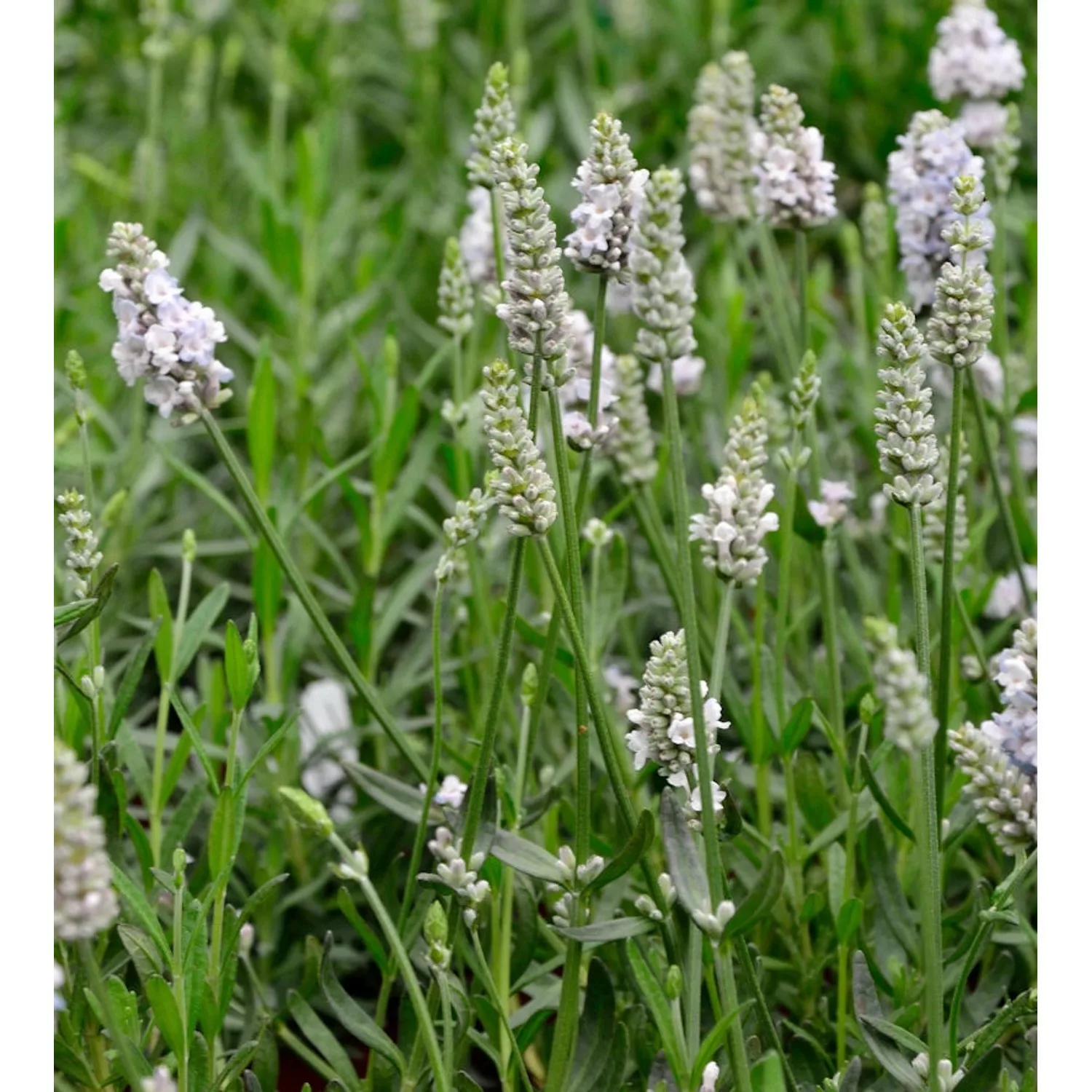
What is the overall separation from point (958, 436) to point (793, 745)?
30 centimetres

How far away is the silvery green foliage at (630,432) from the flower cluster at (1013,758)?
1.33ft

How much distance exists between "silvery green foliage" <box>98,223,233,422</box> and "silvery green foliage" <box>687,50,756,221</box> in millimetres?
630

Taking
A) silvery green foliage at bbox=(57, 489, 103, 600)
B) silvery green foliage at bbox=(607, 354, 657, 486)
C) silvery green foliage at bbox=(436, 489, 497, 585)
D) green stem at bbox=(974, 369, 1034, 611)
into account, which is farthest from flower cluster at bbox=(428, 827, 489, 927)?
green stem at bbox=(974, 369, 1034, 611)

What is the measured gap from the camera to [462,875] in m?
0.92

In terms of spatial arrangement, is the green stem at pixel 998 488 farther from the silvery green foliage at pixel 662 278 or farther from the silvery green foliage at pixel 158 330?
the silvery green foliage at pixel 158 330

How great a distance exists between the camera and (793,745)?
1.14 m

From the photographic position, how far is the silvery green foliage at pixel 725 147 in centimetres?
139

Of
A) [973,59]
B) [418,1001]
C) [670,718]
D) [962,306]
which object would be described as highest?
[973,59]

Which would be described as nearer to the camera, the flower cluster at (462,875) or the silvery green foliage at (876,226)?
the flower cluster at (462,875)

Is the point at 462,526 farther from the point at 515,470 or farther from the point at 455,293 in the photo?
the point at 455,293

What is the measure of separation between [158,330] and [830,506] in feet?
1.98

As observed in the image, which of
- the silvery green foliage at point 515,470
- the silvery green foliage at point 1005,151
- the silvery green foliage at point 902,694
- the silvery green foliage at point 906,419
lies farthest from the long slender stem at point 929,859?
the silvery green foliage at point 1005,151

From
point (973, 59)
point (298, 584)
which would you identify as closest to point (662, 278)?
point (298, 584)

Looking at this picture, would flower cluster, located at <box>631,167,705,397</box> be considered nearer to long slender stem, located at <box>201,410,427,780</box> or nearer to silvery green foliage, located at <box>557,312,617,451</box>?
silvery green foliage, located at <box>557,312,617,451</box>
